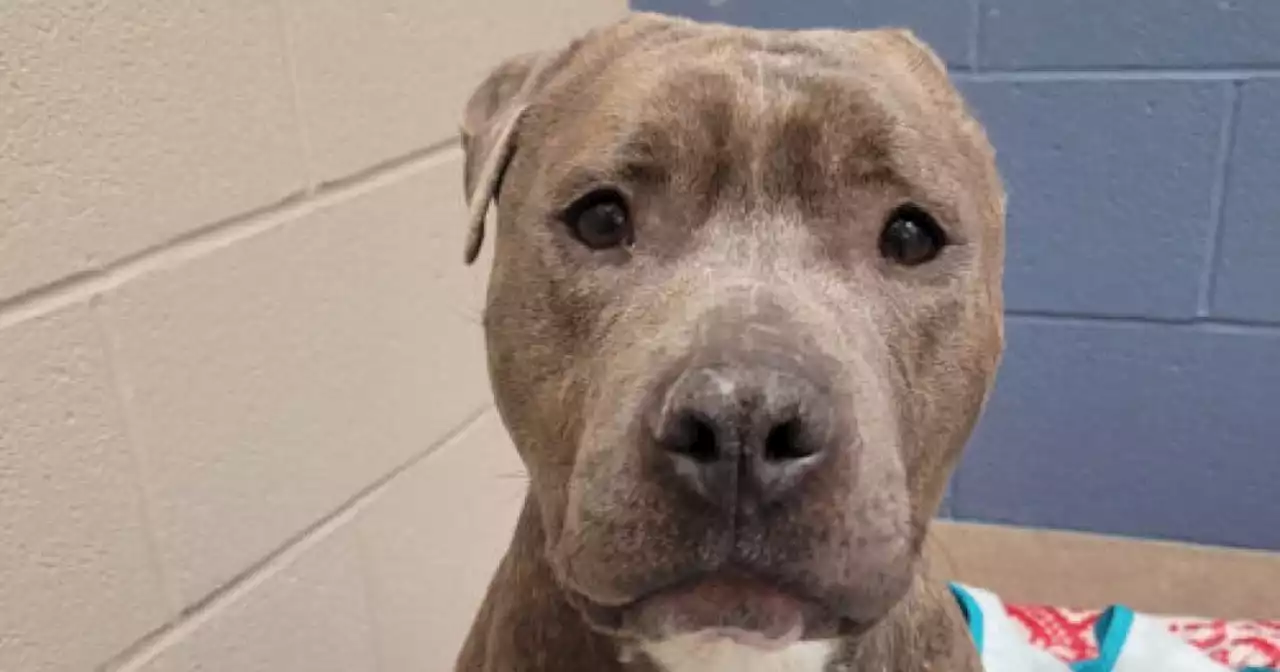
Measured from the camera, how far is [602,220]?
139 centimetres

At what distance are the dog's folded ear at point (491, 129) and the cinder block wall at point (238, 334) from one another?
388 mm

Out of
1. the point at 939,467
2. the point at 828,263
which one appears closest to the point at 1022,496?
the point at 939,467

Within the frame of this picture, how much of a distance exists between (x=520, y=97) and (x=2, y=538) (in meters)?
0.78

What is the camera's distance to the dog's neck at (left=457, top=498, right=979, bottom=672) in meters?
1.45

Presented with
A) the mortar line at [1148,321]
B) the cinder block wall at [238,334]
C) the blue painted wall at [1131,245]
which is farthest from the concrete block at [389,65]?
the mortar line at [1148,321]

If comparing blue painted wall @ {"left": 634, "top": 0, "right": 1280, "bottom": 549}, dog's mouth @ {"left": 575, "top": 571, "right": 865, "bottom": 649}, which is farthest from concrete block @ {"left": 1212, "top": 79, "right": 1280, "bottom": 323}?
dog's mouth @ {"left": 575, "top": 571, "right": 865, "bottom": 649}

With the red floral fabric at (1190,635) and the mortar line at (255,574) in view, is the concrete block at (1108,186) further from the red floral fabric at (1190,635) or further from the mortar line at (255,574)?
the mortar line at (255,574)

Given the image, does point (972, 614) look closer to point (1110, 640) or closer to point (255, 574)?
point (1110, 640)

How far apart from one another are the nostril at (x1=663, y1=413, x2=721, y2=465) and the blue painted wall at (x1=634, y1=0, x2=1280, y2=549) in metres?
1.73

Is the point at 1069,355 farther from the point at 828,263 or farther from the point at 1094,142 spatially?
the point at 828,263

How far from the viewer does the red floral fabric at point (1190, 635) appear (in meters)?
2.51

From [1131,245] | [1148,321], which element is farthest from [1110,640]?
[1131,245]

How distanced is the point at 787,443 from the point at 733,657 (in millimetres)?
435

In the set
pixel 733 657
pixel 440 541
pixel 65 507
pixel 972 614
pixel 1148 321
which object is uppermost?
pixel 65 507
